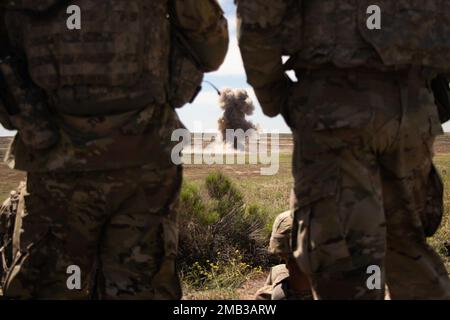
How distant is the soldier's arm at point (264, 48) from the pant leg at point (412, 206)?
694 mm

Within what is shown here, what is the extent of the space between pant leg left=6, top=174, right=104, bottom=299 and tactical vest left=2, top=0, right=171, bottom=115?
0.41 metres

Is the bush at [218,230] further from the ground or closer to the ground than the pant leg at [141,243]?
closer to the ground

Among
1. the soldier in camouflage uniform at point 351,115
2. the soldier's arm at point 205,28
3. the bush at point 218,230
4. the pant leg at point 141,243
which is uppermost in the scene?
the soldier's arm at point 205,28

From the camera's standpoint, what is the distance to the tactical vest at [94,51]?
9.34ft

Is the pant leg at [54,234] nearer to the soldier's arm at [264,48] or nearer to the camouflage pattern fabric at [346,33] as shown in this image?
the soldier's arm at [264,48]

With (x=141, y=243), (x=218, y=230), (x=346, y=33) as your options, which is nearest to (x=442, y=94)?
(x=346, y=33)

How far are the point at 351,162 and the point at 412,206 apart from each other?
0.46 m

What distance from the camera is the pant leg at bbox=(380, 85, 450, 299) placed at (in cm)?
280

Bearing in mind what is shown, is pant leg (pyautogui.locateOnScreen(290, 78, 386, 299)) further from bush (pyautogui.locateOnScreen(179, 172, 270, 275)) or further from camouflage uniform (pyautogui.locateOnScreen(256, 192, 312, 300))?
bush (pyautogui.locateOnScreen(179, 172, 270, 275))

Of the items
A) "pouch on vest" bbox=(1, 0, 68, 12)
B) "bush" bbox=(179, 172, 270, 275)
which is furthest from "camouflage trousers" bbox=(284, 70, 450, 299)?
"bush" bbox=(179, 172, 270, 275)

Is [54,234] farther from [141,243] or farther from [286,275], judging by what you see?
[286,275]

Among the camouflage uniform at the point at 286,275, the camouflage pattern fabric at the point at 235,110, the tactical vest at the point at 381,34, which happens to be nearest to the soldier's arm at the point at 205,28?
the camouflage pattern fabric at the point at 235,110

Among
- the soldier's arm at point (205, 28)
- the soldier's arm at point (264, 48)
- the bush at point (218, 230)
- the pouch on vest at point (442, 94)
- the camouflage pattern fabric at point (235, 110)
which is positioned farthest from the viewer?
the bush at point (218, 230)

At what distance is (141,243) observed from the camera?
289 centimetres
